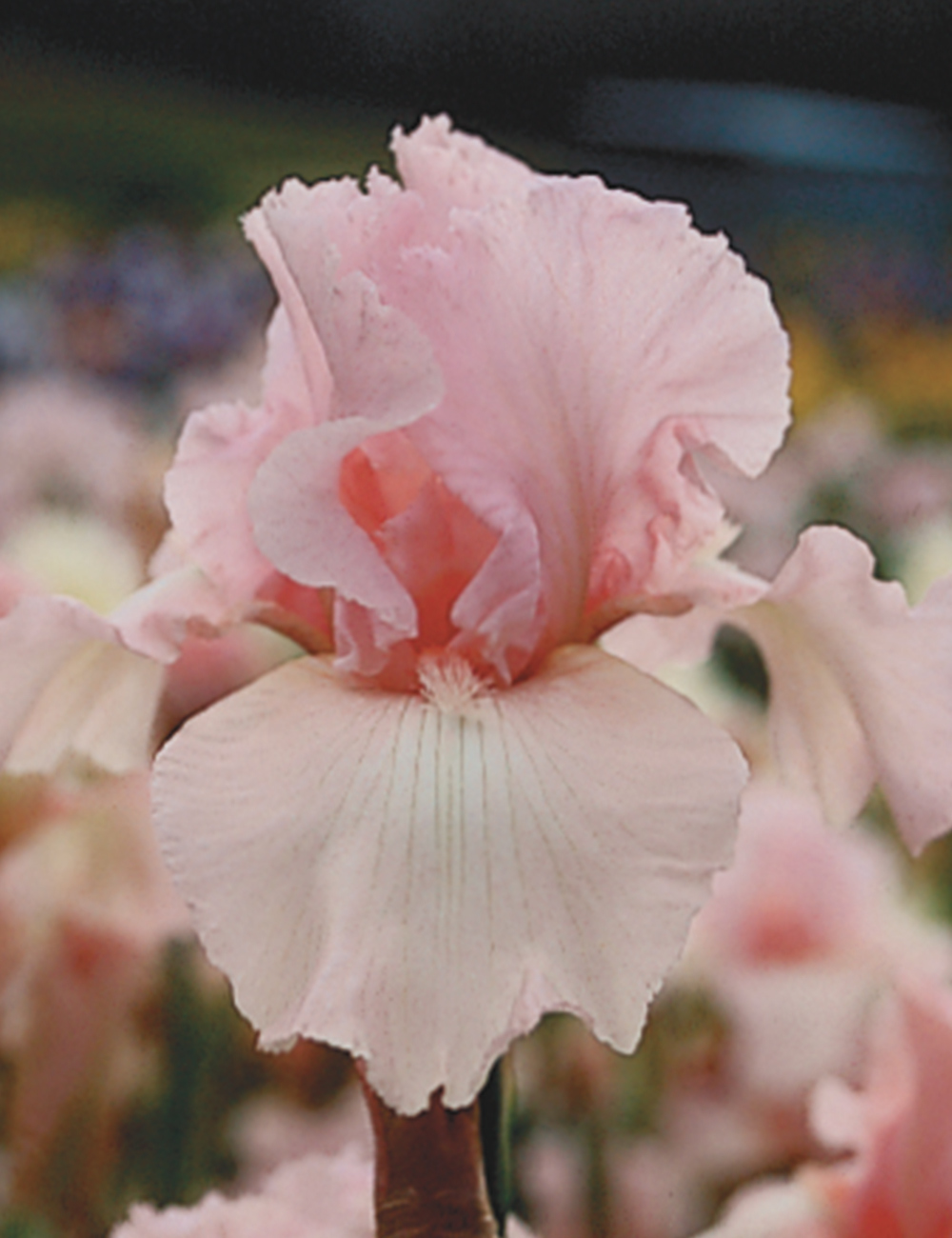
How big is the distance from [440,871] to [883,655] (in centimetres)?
11

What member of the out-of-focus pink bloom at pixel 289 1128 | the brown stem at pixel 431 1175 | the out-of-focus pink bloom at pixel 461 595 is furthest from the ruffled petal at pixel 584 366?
the out-of-focus pink bloom at pixel 289 1128

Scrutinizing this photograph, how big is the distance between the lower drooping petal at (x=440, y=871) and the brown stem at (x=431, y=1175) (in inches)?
2.4

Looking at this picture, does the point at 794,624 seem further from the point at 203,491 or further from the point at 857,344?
the point at 857,344

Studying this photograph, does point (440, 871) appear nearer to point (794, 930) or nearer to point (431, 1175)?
point (431, 1175)

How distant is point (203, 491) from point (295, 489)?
6 cm

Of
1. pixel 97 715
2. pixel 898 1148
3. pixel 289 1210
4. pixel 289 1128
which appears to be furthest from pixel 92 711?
pixel 289 1128

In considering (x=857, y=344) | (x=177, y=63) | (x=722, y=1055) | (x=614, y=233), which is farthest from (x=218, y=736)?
(x=177, y=63)

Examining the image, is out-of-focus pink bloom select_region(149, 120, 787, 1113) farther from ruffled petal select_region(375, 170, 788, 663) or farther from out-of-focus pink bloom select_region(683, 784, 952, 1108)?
out-of-focus pink bloom select_region(683, 784, 952, 1108)

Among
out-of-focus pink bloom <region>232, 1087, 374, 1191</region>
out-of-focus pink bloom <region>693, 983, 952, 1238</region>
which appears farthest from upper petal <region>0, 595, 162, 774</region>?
out-of-focus pink bloom <region>232, 1087, 374, 1191</region>

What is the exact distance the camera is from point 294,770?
0.31 m

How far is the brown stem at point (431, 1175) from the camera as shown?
340 mm

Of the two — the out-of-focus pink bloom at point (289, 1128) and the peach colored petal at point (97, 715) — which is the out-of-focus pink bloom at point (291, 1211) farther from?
the out-of-focus pink bloom at point (289, 1128)

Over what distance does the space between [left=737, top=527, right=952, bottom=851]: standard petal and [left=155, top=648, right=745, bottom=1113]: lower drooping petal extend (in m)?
0.05

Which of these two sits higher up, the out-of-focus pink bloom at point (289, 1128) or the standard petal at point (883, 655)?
the standard petal at point (883, 655)
